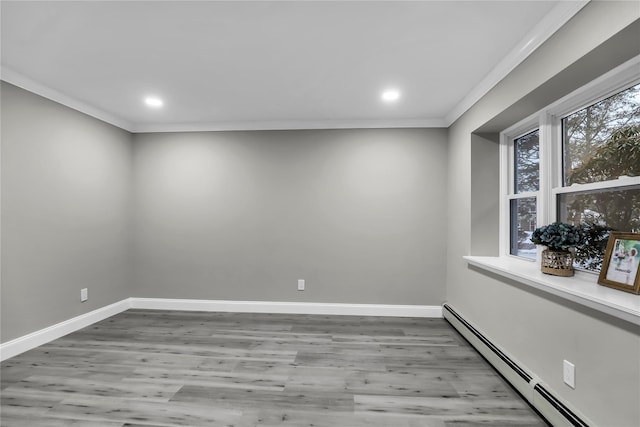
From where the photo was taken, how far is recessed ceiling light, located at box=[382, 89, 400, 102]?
8.89 ft

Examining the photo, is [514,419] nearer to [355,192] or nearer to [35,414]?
[355,192]

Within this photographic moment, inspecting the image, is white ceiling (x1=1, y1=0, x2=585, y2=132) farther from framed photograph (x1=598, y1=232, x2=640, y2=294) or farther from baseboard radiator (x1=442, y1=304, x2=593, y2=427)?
baseboard radiator (x1=442, y1=304, x2=593, y2=427)

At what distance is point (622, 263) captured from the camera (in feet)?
4.95

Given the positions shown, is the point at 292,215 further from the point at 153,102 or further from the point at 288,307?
the point at 153,102

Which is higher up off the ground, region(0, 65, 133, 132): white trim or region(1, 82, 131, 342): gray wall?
region(0, 65, 133, 132): white trim

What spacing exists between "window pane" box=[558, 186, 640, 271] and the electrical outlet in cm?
61

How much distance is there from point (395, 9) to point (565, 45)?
94 cm

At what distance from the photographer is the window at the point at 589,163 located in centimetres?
158

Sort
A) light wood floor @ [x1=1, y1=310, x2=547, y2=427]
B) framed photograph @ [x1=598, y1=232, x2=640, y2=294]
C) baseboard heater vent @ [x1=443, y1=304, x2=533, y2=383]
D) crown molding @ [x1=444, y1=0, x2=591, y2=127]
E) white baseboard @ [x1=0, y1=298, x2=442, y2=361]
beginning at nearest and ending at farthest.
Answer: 1. framed photograph @ [x1=598, y1=232, x2=640, y2=294]
2. crown molding @ [x1=444, y1=0, x2=591, y2=127]
3. light wood floor @ [x1=1, y1=310, x2=547, y2=427]
4. baseboard heater vent @ [x1=443, y1=304, x2=533, y2=383]
5. white baseboard @ [x1=0, y1=298, x2=442, y2=361]

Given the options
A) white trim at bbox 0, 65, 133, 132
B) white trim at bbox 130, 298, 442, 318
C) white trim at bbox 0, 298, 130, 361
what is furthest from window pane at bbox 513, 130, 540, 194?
white trim at bbox 0, 298, 130, 361

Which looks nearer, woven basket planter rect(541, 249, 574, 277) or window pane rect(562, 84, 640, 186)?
window pane rect(562, 84, 640, 186)

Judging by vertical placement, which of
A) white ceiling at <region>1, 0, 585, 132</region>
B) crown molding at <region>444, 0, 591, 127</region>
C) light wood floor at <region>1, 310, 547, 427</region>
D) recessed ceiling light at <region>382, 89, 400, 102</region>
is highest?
white ceiling at <region>1, 0, 585, 132</region>

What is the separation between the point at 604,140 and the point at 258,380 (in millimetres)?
2737

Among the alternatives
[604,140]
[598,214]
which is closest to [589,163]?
[604,140]
